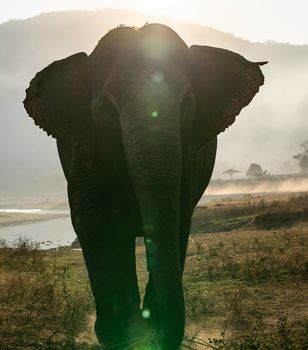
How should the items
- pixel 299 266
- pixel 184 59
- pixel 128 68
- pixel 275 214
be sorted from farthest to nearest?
pixel 275 214, pixel 299 266, pixel 184 59, pixel 128 68

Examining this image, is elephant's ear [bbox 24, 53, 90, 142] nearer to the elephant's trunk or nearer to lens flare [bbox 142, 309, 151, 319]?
the elephant's trunk

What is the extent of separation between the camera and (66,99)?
626cm

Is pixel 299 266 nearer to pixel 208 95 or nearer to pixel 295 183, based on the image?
pixel 208 95

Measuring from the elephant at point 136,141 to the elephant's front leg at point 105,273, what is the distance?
11mm

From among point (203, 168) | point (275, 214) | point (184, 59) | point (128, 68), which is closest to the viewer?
point (128, 68)

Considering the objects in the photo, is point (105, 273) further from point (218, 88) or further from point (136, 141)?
point (218, 88)

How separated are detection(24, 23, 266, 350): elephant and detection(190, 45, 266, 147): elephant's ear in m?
0.01

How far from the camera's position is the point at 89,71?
620 cm

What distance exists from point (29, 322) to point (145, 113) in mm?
4713

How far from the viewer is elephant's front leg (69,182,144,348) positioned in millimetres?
6867

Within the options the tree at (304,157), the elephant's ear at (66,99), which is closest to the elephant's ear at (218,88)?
the elephant's ear at (66,99)

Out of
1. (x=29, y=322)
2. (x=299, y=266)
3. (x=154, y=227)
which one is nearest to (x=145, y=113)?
(x=154, y=227)

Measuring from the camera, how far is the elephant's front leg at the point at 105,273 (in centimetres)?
687

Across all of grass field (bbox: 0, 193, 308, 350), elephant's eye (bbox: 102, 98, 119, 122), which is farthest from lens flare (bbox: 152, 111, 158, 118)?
grass field (bbox: 0, 193, 308, 350)
